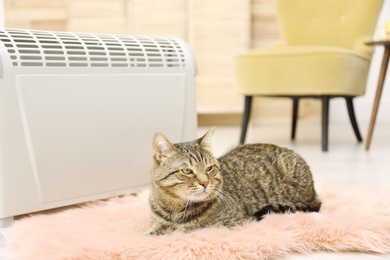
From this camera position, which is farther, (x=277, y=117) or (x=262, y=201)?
(x=277, y=117)

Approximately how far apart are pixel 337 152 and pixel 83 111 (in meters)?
1.63

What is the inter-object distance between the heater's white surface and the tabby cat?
362 millimetres

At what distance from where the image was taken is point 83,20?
429 cm

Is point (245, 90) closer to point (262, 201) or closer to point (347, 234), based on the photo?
point (262, 201)

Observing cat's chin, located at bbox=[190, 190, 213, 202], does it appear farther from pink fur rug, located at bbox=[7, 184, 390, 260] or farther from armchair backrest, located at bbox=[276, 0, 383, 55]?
armchair backrest, located at bbox=[276, 0, 383, 55]

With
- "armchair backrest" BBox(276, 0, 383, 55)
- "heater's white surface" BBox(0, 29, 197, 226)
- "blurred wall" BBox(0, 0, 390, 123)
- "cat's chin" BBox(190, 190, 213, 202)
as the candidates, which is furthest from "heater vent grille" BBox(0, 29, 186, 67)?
"blurred wall" BBox(0, 0, 390, 123)

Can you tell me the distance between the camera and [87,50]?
5.64ft

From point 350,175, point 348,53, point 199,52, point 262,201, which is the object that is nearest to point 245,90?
point 348,53

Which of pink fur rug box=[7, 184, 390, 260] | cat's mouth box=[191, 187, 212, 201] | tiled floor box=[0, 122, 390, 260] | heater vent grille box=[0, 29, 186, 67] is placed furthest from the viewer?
tiled floor box=[0, 122, 390, 260]

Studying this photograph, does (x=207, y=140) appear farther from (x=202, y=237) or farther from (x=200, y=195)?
(x=202, y=237)

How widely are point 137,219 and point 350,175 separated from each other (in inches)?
41.8

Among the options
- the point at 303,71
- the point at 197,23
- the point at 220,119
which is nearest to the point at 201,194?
the point at 303,71

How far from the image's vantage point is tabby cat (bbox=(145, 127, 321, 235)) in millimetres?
1335

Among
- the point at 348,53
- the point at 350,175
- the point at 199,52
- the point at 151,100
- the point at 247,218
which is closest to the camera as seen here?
the point at 247,218
